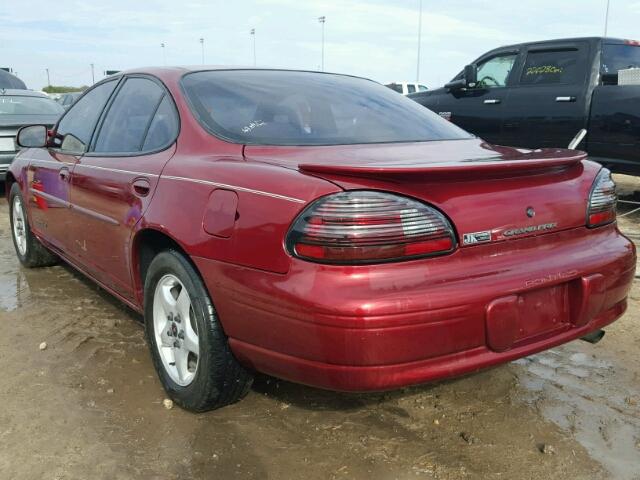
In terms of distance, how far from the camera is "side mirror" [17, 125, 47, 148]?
405 cm

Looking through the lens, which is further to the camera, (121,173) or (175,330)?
(121,173)

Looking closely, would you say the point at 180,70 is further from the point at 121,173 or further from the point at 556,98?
the point at 556,98

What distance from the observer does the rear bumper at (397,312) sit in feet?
6.22

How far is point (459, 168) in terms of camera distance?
203cm

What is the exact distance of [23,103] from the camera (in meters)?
8.68

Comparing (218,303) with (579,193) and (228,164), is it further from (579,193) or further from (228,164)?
(579,193)

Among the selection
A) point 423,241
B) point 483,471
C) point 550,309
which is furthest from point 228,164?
point 483,471

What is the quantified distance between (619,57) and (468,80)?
66.3 inches

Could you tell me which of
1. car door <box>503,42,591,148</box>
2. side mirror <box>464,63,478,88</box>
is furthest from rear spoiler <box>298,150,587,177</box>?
side mirror <box>464,63,478,88</box>

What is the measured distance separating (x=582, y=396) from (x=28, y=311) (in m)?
3.25

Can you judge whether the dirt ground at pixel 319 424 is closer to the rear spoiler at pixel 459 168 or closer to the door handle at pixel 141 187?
the door handle at pixel 141 187

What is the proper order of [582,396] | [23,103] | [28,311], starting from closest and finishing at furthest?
[582,396], [28,311], [23,103]

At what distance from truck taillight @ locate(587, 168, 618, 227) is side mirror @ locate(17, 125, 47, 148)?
3.37 m

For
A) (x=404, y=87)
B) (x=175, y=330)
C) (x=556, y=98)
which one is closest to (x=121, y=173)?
(x=175, y=330)
